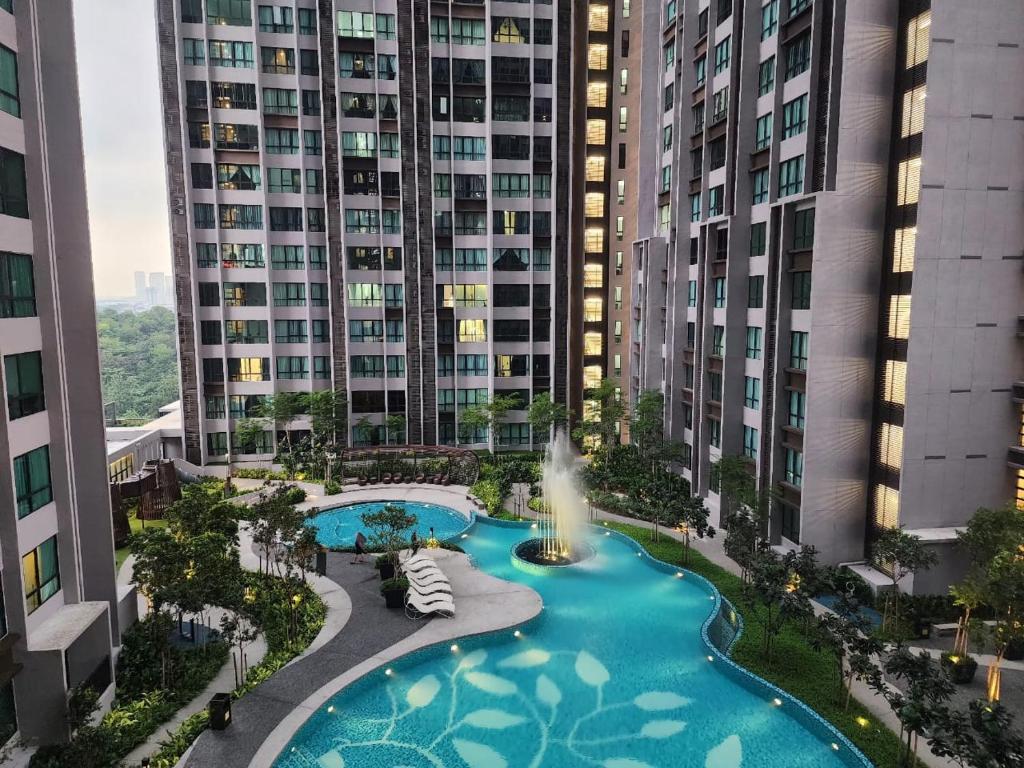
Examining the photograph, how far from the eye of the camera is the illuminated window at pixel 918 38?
2334 cm

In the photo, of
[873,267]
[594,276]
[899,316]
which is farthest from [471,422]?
[899,316]

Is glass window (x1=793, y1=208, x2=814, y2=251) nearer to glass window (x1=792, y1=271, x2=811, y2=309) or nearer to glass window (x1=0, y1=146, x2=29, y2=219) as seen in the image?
glass window (x1=792, y1=271, x2=811, y2=309)

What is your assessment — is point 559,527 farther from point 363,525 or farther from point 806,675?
point 806,675

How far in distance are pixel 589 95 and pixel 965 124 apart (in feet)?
115

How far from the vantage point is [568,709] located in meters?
18.1

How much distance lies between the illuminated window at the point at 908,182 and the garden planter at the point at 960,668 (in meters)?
15.8

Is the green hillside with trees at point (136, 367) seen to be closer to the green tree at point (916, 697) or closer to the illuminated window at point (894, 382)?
the illuminated window at point (894, 382)

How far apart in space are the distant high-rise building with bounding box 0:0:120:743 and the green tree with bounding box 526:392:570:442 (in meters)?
28.9

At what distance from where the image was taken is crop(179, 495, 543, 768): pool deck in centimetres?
1594

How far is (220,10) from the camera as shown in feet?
144

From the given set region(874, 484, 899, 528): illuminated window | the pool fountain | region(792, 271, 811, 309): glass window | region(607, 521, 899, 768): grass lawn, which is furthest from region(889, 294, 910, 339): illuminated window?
the pool fountain

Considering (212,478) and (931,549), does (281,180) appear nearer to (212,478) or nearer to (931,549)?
(212,478)

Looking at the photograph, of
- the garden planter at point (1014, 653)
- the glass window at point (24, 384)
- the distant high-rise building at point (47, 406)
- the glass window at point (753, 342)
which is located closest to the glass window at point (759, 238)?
the glass window at point (753, 342)

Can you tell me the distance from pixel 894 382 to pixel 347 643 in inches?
884
